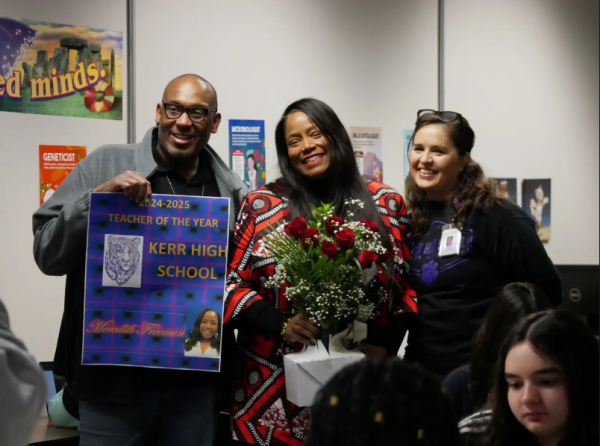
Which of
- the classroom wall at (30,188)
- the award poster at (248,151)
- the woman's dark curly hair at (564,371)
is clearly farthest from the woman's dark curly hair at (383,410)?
the award poster at (248,151)

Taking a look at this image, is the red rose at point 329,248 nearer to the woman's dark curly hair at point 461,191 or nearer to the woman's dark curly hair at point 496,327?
the woman's dark curly hair at point 496,327

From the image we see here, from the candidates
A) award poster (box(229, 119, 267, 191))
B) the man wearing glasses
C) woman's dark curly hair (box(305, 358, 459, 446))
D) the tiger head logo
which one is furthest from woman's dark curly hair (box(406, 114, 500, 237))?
woman's dark curly hair (box(305, 358, 459, 446))

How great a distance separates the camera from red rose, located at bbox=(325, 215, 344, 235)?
1.92 m

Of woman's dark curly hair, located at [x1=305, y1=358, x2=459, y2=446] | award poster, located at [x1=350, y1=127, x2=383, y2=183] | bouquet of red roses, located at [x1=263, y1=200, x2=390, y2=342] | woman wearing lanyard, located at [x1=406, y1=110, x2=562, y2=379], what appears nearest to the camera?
woman's dark curly hair, located at [x1=305, y1=358, x2=459, y2=446]

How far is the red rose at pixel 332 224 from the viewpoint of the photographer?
192 centimetres

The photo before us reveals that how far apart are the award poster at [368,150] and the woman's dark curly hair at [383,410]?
9.95ft

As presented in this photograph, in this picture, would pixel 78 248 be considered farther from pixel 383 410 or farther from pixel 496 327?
pixel 383 410

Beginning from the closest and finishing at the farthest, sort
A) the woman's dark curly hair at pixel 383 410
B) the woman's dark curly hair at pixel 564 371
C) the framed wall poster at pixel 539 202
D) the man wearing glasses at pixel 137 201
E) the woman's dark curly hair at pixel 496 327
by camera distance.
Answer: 1. the woman's dark curly hair at pixel 383 410
2. the woman's dark curly hair at pixel 564 371
3. the woman's dark curly hair at pixel 496 327
4. the man wearing glasses at pixel 137 201
5. the framed wall poster at pixel 539 202

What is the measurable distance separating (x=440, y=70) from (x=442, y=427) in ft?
11.7

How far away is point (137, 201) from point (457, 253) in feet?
3.59

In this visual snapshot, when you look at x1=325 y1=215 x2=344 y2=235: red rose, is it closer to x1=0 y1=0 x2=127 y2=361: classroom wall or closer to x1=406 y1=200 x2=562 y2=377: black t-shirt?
x1=406 y1=200 x2=562 y2=377: black t-shirt

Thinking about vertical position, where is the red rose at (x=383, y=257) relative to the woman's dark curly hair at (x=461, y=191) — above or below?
below

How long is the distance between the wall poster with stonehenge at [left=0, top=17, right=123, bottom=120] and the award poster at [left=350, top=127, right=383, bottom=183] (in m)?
1.36

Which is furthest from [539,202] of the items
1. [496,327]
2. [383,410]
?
[383,410]
